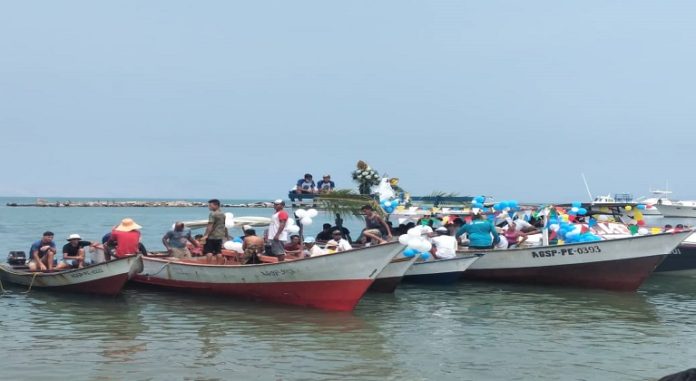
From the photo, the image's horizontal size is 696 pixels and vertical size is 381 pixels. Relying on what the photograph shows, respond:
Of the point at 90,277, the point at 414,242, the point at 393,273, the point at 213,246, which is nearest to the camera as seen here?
the point at 414,242

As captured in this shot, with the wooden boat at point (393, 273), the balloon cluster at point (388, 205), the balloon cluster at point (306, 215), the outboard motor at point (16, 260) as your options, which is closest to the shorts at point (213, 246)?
the balloon cluster at point (306, 215)

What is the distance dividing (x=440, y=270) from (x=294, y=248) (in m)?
4.06

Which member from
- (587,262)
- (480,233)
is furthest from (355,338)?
(587,262)

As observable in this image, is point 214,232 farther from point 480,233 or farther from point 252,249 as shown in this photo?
point 480,233

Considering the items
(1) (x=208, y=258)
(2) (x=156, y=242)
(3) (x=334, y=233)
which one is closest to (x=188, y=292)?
(1) (x=208, y=258)

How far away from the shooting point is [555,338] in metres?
14.2

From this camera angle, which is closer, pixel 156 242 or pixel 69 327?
pixel 69 327

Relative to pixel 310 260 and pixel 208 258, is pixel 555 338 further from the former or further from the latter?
pixel 208 258

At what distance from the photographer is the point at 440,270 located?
20.6 m

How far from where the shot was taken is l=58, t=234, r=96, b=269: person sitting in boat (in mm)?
19250

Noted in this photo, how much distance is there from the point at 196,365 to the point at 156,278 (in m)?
7.81

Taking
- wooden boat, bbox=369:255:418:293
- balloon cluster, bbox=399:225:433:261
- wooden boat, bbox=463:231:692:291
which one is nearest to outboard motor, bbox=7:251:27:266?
wooden boat, bbox=369:255:418:293

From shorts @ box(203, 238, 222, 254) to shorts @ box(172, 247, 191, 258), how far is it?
188 cm

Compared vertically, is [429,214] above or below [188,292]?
above
